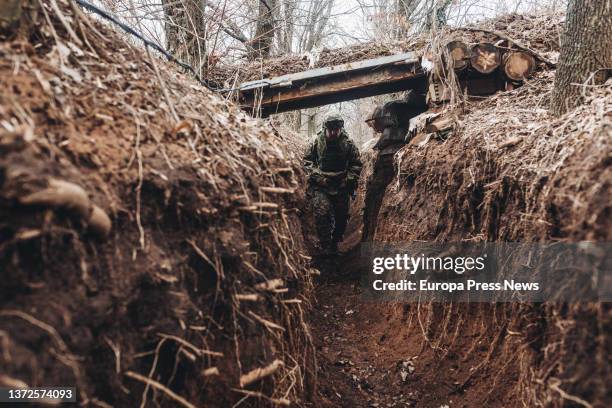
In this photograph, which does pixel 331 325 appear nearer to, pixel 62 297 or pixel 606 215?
pixel 606 215

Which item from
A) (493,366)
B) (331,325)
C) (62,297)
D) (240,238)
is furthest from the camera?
(331,325)

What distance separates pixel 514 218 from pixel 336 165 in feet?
12.7

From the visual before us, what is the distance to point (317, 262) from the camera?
634cm

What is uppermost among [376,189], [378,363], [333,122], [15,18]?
[333,122]

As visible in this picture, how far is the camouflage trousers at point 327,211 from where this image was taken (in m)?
6.51

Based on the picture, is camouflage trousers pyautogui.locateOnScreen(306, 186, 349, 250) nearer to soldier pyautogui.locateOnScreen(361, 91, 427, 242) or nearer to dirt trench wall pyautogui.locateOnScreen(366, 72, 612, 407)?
soldier pyautogui.locateOnScreen(361, 91, 427, 242)

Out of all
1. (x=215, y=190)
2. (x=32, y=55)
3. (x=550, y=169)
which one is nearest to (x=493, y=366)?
(x=550, y=169)

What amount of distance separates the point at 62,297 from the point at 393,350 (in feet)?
10.9

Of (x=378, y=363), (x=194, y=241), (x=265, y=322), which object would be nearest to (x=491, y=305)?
(x=378, y=363)

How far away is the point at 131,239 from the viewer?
1693mm

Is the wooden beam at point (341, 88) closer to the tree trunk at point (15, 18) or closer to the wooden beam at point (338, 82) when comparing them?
the wooden beam at point (338, 82)

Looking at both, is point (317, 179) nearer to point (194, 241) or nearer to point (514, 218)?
Result: point (514, 218)

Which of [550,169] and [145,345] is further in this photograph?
[550,169]

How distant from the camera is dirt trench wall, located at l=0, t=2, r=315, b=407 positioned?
1363 mm
